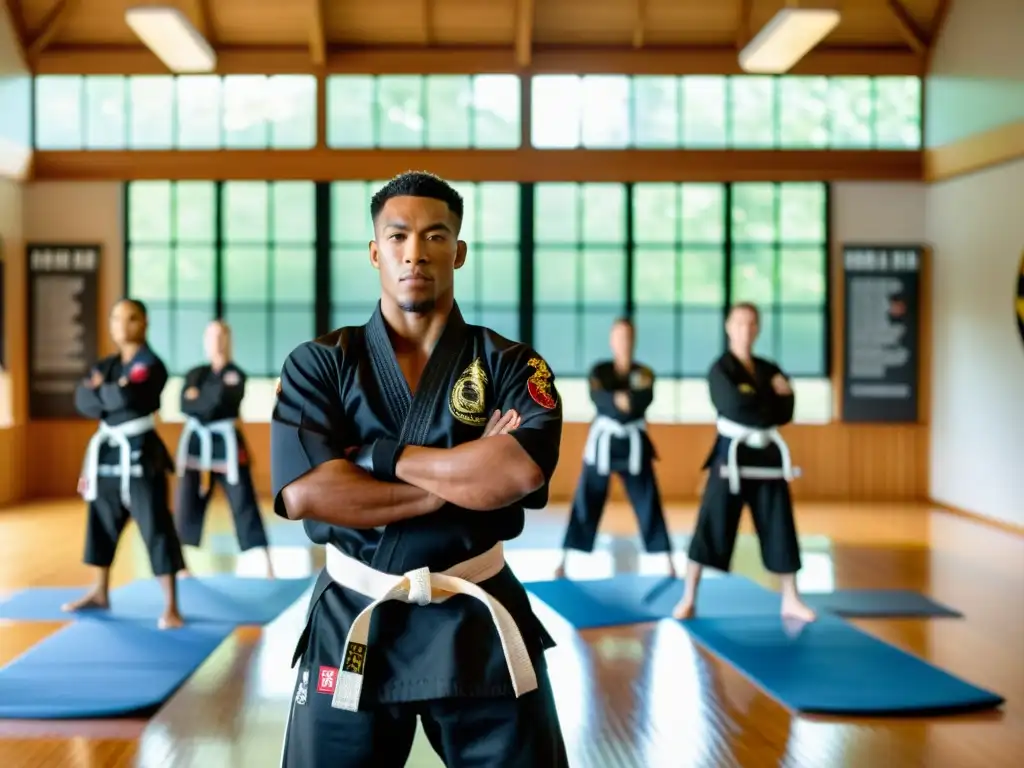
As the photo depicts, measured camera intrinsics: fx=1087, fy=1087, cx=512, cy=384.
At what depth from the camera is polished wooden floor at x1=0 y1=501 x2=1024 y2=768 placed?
3105 mm

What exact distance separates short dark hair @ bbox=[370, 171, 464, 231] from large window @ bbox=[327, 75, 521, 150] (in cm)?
747

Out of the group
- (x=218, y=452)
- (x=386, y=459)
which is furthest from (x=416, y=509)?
(x=218, y=452)

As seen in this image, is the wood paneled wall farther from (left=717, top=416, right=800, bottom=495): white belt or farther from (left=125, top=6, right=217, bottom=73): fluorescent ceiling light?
(left=717, top=416, right=800, bottom=495): white belt

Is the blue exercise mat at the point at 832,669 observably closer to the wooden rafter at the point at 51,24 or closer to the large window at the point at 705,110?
the large window at the point at 705,110

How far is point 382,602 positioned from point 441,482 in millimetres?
206

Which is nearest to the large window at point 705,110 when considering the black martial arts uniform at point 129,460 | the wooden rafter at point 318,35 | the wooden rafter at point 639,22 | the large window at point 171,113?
the wooden rafter at point 639,22

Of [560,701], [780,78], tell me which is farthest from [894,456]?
[560,701]

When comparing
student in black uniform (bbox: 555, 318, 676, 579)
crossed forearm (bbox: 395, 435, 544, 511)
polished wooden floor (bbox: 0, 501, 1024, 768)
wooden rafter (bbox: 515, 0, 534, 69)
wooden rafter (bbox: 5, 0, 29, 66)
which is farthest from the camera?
wooden rafter (bbox: 5, 0, 29, 66)

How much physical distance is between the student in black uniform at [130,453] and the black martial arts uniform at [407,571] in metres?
2.99

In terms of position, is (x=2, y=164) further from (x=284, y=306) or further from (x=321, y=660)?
(x=321, y=660)

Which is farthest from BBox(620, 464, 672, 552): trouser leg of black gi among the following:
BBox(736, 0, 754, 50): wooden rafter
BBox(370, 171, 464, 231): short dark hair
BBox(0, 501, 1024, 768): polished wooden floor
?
BBox(736, 0, 754, 50): wooden rafter

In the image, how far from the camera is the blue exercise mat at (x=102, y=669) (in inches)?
134

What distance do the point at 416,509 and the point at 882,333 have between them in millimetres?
8070

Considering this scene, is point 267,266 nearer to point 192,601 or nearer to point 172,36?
point 172,36
